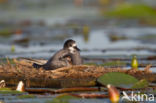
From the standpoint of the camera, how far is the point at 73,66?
371 inches

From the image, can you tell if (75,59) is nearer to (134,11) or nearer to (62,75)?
(62,75)

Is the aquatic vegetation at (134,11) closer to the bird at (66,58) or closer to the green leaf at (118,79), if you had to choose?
the bird at (66,58)

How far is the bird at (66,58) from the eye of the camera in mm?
9914

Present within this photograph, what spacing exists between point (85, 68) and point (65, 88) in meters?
1.24

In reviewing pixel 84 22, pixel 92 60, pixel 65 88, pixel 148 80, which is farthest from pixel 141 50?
pixel 84 22

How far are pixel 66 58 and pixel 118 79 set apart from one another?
5.15 feet

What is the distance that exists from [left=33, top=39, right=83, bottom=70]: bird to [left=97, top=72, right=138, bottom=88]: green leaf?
1270 mm

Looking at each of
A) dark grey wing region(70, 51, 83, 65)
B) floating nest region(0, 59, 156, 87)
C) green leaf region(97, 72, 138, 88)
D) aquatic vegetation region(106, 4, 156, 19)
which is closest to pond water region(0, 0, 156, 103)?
aquatic vegetation region(106, 4, 156, 19)

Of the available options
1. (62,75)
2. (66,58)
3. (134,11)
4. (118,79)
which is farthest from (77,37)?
(118,79)

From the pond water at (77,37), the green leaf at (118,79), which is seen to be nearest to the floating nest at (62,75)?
the green leaf at (118,79)

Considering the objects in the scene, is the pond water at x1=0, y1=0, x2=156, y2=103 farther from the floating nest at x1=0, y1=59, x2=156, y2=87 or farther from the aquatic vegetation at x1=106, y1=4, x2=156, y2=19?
the floating nest at x1=0, y1=59, x2=156, y2=87

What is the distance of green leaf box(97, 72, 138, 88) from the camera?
8766 millimetres

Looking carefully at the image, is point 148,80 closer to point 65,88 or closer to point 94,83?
point 94,83

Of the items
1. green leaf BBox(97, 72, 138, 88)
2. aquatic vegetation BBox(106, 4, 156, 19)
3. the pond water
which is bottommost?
green leaf BBox(97, 72, 138, 88)
